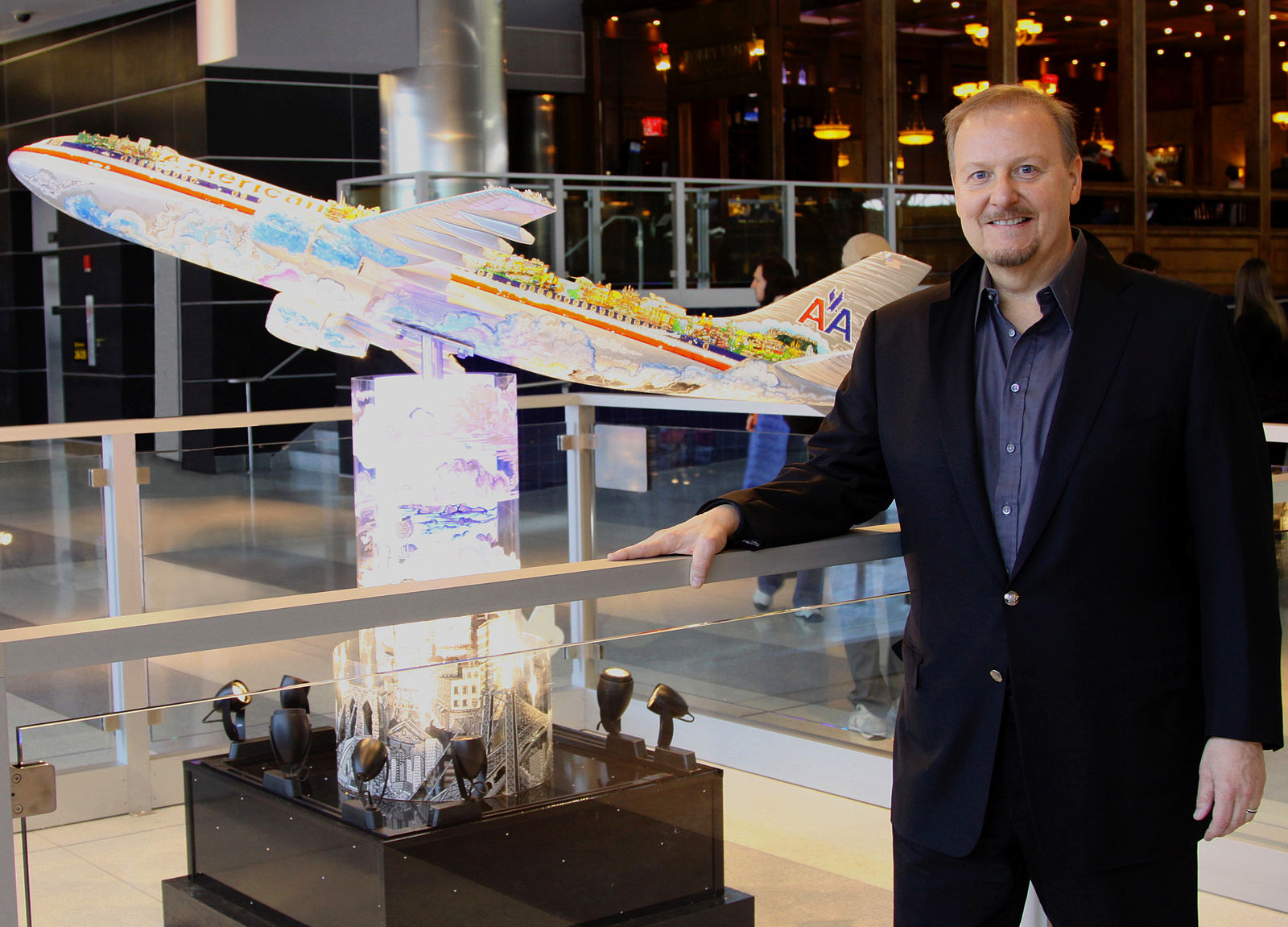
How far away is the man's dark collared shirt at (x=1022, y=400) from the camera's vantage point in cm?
178

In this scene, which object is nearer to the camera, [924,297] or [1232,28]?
[924,297]

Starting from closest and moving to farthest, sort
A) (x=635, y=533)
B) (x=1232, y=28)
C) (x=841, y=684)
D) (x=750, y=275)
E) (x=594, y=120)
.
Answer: (x=841, y=684) < (x=635, y=533) < (x=750, y=275) < (x=594, y=120) < (x=1232, y=28)

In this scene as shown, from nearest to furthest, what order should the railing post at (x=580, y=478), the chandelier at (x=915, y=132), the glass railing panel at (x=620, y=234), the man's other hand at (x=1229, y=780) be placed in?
1. the man's other hand at (x=1229, y=780)
2. the railing post at (x=580, y=478)
3. the glass railing panel at (x=620, y=234)
4. the chandelier at (x=915, y=132)

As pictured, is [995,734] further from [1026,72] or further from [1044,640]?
[1026,72]

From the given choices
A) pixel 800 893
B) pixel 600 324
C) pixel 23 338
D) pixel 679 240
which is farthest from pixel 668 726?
pixel 23 338

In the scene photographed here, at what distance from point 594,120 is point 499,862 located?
14161mm

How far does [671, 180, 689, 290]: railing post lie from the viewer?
1059 centimetres

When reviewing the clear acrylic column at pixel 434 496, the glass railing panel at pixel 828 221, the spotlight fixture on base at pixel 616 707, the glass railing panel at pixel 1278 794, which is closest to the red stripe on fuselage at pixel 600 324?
the clear acrylic column at pixel 434 496

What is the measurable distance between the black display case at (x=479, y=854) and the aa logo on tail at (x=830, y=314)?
150 inches

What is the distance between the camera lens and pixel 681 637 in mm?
1974

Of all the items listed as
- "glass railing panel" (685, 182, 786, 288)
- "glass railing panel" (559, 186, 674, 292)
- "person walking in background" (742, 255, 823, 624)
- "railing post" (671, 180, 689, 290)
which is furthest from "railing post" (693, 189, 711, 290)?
"person walking in background" (742, 255, 823, 624)

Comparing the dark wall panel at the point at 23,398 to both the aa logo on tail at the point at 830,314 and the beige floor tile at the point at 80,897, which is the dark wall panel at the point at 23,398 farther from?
the beige floor tile at the point at 80,897

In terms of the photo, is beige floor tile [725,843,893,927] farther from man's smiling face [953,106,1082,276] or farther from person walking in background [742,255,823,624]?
man's smiling face [953,106,1082,276]

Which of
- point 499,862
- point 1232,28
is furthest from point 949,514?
point 1232,28
